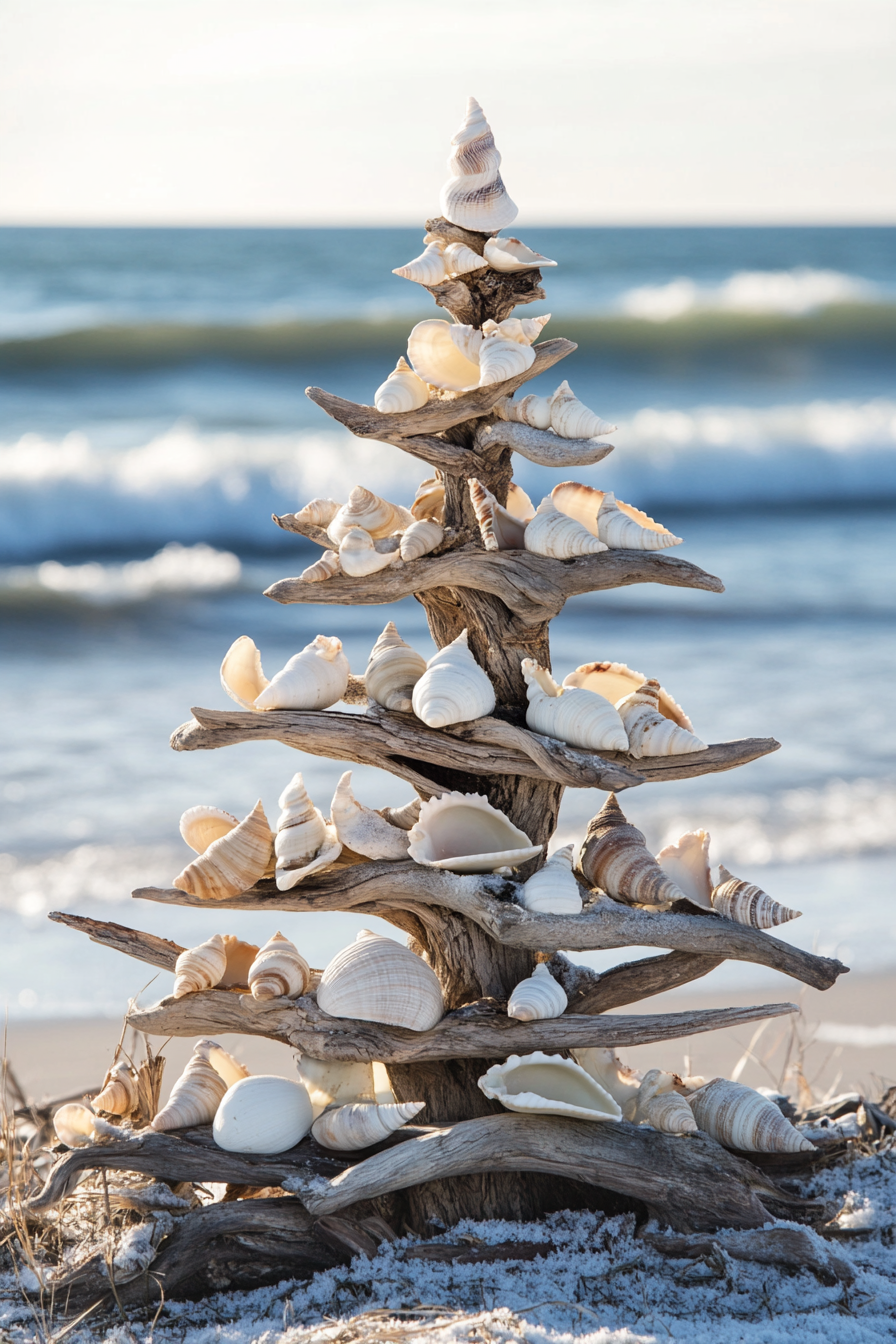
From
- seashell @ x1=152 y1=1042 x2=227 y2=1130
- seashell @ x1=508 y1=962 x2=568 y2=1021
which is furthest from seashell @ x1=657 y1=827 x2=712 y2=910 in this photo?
seashell @ x1=152 y1=1042 x2=227 y2=1130

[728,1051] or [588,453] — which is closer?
[588,453]

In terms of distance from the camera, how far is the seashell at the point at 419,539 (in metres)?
2.40

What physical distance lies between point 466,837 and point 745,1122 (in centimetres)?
86

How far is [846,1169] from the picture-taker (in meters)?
2.83

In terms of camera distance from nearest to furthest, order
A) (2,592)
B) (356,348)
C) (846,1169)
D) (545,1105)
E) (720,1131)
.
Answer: (545,1105), (720,1131), (846,1169), (2,592), (356,348)

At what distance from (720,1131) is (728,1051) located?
132 centimetres

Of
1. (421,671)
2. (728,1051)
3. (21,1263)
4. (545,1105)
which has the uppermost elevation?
(421,671)

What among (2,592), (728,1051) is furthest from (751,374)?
(728,1051)

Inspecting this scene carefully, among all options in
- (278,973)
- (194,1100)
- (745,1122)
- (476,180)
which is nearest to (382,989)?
(278,973)

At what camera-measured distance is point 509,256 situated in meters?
2.36

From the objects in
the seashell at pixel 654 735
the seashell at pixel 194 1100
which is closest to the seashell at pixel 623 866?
the seashell at pixel 654 735

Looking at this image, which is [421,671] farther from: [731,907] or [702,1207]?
[702,1207]

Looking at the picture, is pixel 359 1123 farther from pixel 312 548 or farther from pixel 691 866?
pixel 312 548

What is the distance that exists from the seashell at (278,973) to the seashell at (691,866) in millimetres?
770
